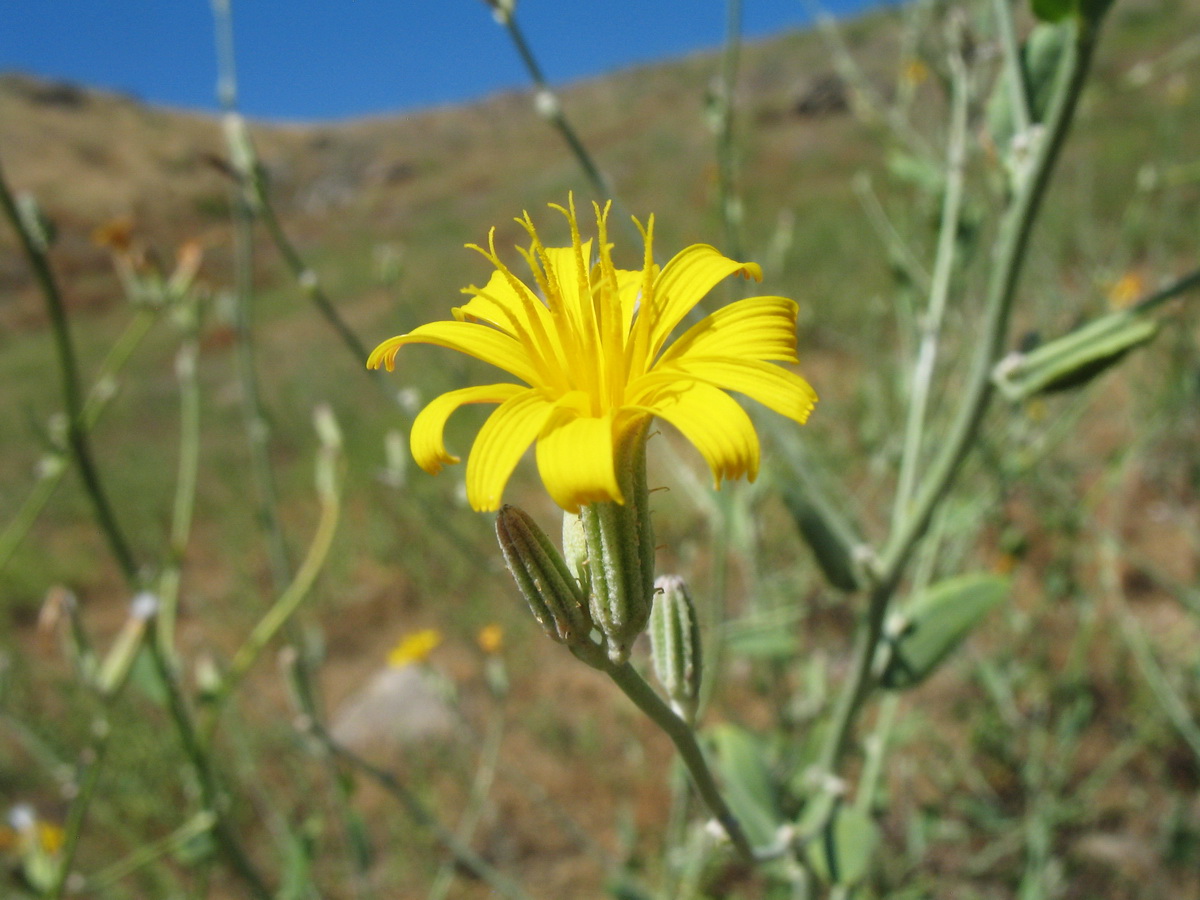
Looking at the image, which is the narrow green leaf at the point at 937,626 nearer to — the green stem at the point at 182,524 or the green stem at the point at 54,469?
the green stem at the point at 182,524

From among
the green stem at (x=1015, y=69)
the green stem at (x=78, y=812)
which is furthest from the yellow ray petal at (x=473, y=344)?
the green stem at (x=78, y=812)

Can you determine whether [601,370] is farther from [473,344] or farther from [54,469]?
[54,469]

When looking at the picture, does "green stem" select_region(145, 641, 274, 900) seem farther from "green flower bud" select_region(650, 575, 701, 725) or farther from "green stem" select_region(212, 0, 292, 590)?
"green flower bud" select_region(650, 575, 701, 725)

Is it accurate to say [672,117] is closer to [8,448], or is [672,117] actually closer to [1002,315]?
[8,448]

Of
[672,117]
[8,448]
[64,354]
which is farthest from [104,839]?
[672,117]

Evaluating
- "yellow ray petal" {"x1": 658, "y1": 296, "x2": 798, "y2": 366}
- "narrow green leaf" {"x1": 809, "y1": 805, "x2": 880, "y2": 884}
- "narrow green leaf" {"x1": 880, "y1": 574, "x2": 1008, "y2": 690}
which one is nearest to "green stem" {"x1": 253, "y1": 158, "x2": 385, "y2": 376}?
"yellow ray petal" {"x1": 658, "y1": 296, "x2": 798, "y2": 366}

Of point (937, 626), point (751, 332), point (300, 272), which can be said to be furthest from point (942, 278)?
point (300, 272)
